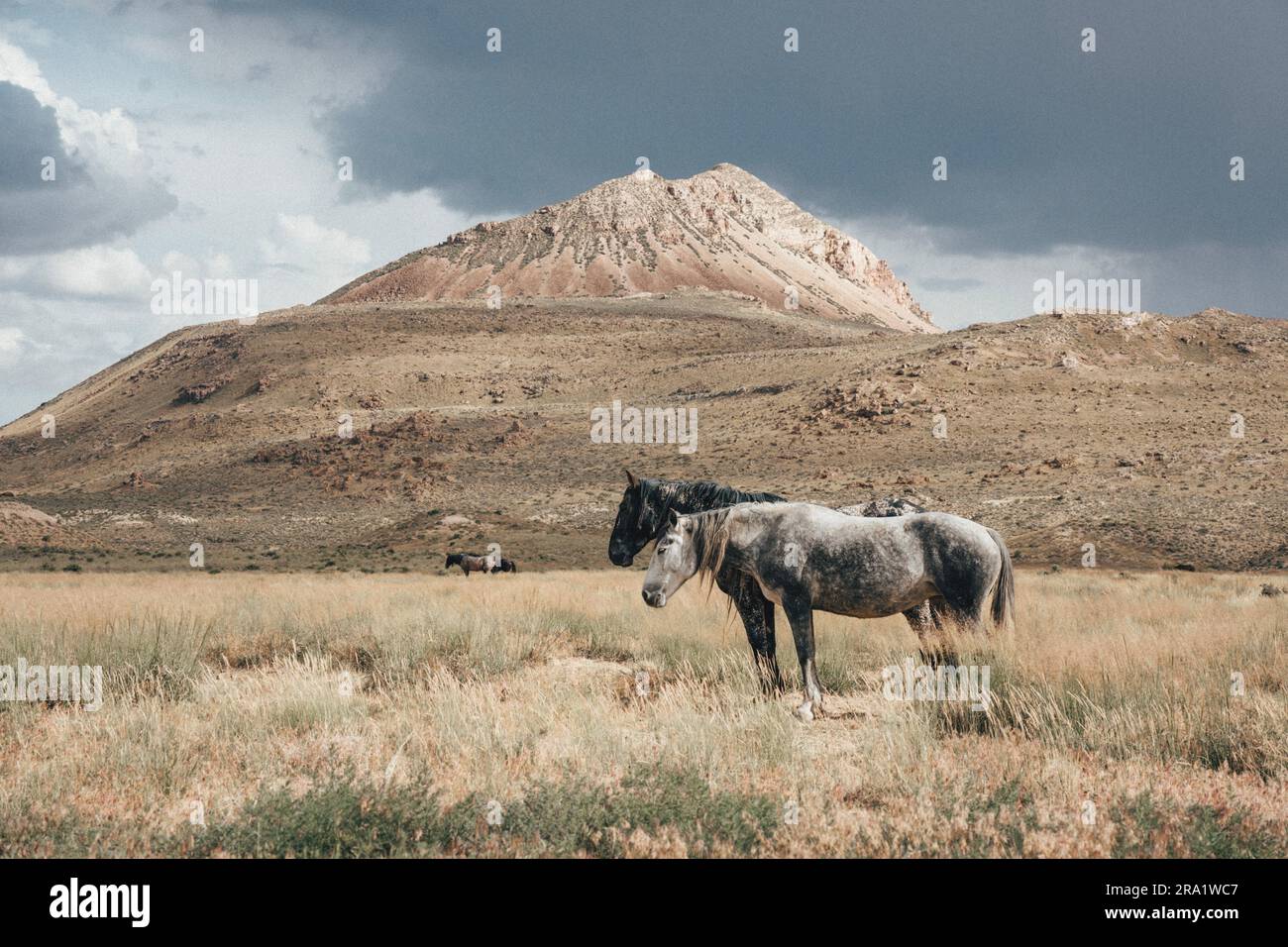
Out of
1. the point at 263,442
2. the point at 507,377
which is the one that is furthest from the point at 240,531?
the point at 507,377

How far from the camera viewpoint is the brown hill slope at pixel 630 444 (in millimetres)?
42781

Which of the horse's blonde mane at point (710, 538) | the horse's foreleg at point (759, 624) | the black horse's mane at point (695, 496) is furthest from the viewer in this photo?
the black horse's mane at point (695, 496)

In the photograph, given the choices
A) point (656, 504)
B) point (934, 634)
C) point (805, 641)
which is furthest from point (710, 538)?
point (934, 634)

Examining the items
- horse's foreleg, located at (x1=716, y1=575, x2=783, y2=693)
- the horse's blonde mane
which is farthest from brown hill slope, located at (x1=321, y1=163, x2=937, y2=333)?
the horse's blonde mane

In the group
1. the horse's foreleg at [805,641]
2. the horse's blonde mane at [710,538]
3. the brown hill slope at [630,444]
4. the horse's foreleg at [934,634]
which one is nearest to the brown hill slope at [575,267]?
the brown hill slope at [630,444]

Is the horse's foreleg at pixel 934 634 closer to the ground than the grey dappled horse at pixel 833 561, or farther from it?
closer to the ground

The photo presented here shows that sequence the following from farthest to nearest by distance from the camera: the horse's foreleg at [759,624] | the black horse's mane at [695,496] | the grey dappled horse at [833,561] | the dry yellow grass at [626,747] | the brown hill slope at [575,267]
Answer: the brown hill slope at [575,267] → the black horse's mane at [695,496] → the horse's foreleg at [759,624] → the grey dappled horse at [833,561] → the dry yellow grass at [626,747]

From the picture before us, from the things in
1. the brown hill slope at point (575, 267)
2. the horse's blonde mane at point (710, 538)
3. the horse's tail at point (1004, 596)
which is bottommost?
the horse's tail at point (1004, 596)

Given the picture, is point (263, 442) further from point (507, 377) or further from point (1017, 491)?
point (1017, 491)

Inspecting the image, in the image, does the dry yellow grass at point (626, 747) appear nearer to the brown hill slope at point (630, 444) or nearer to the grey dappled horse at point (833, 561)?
the grey dappled horse at point (833, 561)

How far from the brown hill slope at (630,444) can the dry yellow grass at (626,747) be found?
28.7m

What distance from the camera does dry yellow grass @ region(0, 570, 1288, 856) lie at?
481cm

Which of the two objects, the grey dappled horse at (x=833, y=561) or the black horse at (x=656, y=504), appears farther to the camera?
the black horse at (x=656, y=504)

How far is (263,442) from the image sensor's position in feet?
244
